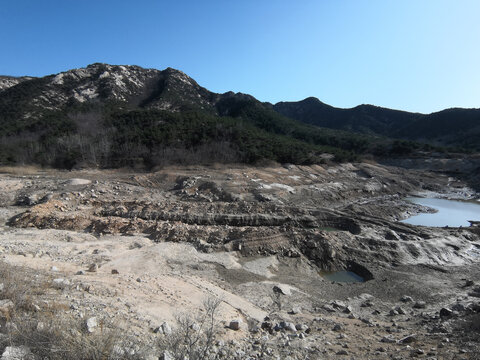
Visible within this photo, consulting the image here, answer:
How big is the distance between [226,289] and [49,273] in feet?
16.4

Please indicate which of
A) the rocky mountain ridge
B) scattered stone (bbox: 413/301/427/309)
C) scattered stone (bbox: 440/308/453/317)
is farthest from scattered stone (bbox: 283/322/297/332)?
the rocky mountain ridge

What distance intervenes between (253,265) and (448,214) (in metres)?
22.0

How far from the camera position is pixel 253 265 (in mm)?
10867

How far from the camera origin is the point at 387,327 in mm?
7094

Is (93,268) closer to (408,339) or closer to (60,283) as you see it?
(60,283)

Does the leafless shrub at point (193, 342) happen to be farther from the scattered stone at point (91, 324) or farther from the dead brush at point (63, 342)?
the scattered stone at point (91, 324)

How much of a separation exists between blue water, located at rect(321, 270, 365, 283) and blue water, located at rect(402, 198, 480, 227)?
11.9m

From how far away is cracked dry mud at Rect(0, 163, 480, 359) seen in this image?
228 inches

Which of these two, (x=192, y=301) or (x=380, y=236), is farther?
(x=380, y=236)

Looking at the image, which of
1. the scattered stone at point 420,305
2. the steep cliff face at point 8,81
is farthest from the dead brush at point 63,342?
the steep cliff face at point 8,81

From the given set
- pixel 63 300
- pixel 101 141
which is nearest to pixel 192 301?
pixel 63 300

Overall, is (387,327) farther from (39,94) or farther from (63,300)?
(39,94)

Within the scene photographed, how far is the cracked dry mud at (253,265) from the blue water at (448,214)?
62.7 inches

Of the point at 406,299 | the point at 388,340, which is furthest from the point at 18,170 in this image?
the point at 406,299
